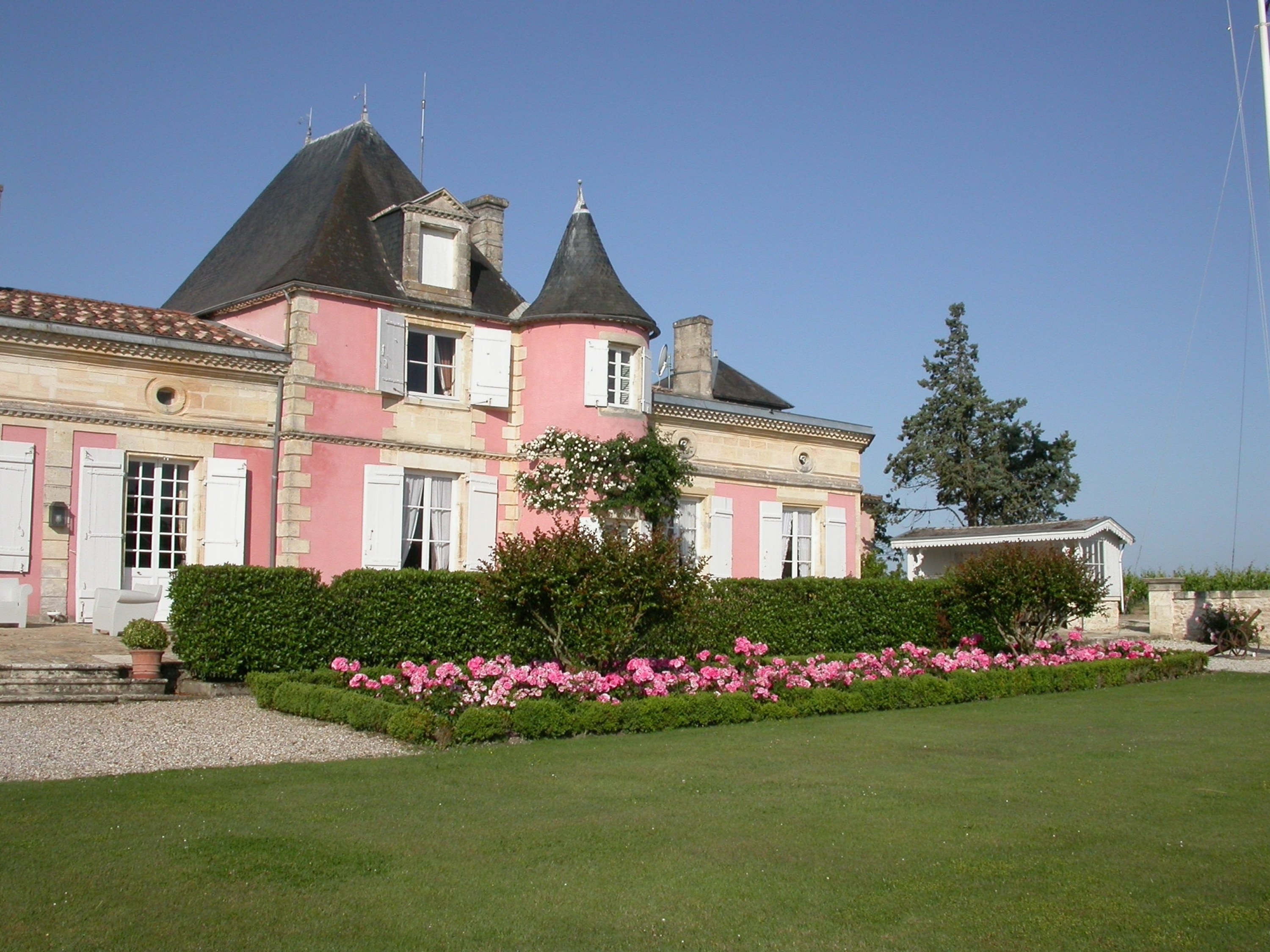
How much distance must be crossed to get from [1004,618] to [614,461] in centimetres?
650

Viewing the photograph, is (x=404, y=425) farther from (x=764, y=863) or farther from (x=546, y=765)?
(x=764, y=863)

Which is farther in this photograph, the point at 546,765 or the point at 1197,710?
the point at 1197,710

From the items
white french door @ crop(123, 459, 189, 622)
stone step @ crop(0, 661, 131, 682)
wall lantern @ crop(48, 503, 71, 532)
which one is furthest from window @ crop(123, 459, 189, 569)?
stone step @ crop(0, 661, 131, 682)

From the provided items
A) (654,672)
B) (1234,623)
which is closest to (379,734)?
(654,672)

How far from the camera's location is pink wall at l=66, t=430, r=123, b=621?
1616cm

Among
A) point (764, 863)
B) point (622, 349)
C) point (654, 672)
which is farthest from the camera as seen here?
point (622, 349)

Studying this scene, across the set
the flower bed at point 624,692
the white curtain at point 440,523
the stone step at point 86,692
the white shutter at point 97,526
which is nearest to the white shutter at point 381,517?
the white curtain at point 440,523

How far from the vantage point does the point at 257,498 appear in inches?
706

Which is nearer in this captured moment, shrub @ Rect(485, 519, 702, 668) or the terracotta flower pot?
shrub @ Rect(485, 519, 702, 668)

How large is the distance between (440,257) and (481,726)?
11.2m

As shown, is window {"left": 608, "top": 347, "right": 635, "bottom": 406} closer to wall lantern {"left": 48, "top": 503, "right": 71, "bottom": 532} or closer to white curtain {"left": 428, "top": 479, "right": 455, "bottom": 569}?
white curtain {"left": 428, "top": 479, "right": 455, "bottom": 569}

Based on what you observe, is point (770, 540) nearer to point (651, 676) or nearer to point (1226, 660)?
point (1226, 660)

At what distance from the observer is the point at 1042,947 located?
16.3 ft

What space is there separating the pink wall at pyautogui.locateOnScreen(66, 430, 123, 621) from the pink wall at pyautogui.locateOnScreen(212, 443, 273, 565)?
2015 millimetres
